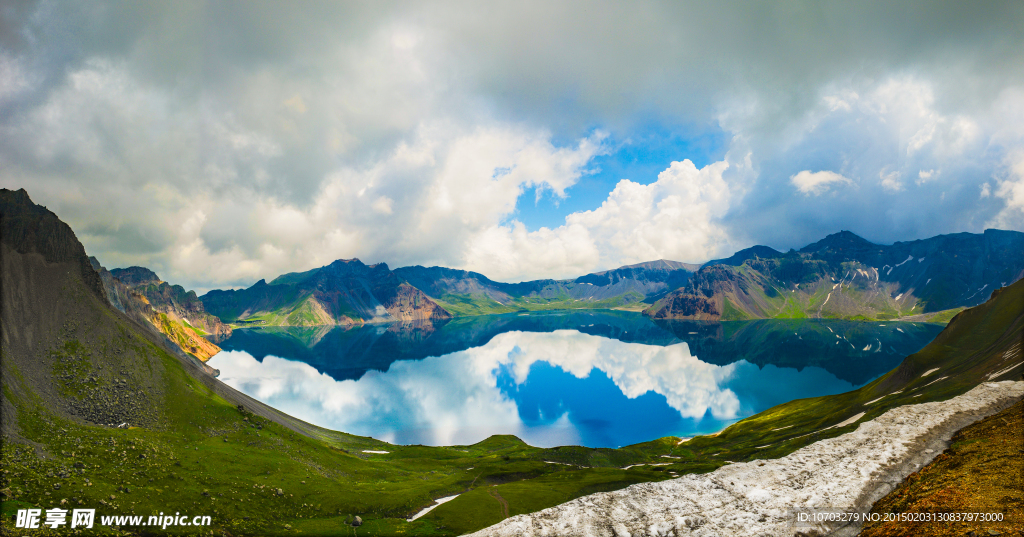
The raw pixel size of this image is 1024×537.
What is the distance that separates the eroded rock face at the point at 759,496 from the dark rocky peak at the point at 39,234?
9218 centimetres

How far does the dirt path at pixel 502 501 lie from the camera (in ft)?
130

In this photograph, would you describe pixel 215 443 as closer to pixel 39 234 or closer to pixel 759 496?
pixel 39 234

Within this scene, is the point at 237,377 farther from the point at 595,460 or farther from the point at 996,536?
the point at 996,536

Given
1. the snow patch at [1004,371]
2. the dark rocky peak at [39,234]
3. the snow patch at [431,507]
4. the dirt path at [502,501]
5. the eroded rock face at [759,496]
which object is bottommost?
the snow patch at [431,507]

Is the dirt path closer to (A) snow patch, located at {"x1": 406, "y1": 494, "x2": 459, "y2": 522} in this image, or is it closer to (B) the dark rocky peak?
(A) snow patch, located at {"x1": 406, "y1": 494, "x2": 459, "y2": 522}

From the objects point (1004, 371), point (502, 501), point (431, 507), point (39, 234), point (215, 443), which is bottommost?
point (431, 507)

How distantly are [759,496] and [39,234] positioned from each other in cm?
11363

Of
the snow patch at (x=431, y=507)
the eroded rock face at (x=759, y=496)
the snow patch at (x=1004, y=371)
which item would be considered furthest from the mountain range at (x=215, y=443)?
the eroded rock face at (x=759, y=496)

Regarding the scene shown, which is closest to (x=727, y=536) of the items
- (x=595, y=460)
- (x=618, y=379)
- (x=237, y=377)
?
(x=595, y=460)

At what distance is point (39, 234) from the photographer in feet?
222

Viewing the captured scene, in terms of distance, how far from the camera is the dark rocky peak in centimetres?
6438

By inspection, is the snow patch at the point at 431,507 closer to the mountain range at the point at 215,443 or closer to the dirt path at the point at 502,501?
the mountain range at the point at 215,443

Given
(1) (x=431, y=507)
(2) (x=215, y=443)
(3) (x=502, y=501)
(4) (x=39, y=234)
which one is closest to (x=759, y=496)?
(3) (x=502, y=501)

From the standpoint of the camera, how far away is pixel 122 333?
66000 millimetres
